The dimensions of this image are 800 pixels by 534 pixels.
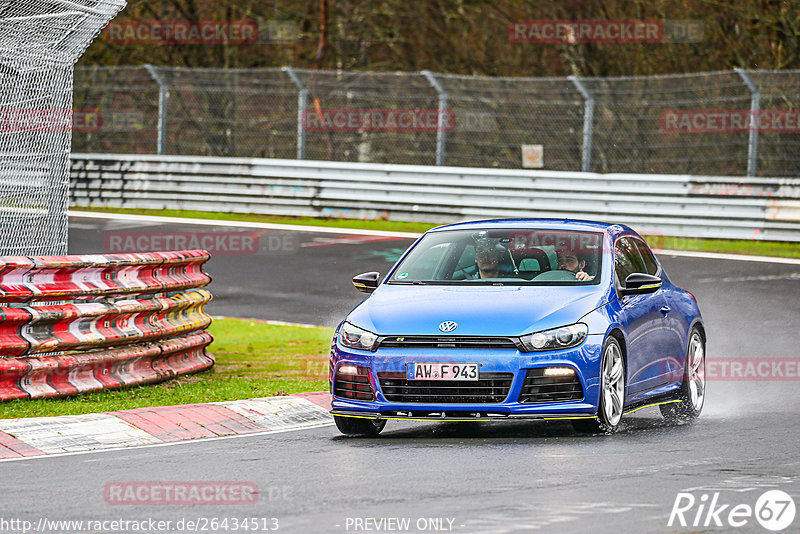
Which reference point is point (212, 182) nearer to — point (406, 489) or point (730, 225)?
point (730, 225)

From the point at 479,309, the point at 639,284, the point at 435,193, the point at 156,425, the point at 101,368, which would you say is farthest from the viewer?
the point at 435,193

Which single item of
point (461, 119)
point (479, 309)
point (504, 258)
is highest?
point (461, 119)

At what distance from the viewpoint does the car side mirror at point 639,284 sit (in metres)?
9.77

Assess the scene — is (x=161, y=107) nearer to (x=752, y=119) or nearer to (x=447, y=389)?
(x=752, y=119)

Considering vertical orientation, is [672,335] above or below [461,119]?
below

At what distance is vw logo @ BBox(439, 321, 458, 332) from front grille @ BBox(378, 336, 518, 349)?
5 cm

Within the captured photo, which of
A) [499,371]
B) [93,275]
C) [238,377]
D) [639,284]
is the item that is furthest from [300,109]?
[499,371]

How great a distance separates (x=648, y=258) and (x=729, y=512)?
4.62 meters

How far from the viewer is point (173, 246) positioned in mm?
22578

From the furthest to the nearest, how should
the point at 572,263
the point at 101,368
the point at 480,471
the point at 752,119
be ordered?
1. the point at 752,119
2. the point at 101,368
3. the point at 572,263
4. the point at 480,471

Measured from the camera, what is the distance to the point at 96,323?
1083 cm

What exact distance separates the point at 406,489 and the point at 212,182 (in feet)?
67.1

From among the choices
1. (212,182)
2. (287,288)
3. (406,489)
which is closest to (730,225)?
(287,288)

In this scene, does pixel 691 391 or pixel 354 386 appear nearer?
pixel 354 386
